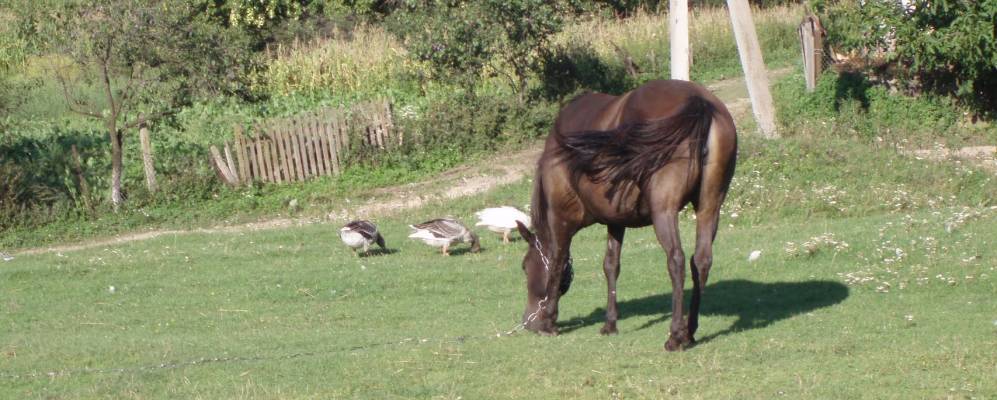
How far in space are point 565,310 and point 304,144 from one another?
42.8 feet

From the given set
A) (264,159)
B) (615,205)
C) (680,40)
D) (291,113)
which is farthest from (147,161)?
(615,205)

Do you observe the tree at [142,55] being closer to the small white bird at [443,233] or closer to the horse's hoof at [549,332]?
the small white bird at [443,233]

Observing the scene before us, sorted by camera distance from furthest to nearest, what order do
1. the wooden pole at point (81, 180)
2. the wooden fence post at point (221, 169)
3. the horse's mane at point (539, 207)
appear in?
1. the wooden fence post at point (221, 169)
2. the wooden pole at point (81, 180)
3. the horse's mane at point (539, 207)

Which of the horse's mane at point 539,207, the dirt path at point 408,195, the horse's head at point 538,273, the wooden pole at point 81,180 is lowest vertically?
the dirt path at point 408,195

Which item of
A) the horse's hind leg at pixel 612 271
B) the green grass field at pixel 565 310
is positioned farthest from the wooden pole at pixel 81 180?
the horse's hind leg at pixel 612 271

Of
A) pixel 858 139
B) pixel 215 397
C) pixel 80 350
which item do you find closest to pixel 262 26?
pixel 858 139

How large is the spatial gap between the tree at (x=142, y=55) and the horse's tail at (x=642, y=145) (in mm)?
14449

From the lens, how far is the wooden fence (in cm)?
2383

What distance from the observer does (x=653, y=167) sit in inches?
359

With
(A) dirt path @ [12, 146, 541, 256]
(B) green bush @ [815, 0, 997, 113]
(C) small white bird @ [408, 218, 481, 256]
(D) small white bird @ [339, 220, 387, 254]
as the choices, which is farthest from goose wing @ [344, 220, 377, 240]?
(B) green bush @ [815, 0, 997, 113]

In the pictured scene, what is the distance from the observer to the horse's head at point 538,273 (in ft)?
35.2

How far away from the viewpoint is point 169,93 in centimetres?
2278

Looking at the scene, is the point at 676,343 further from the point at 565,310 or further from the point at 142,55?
the point at 142,55

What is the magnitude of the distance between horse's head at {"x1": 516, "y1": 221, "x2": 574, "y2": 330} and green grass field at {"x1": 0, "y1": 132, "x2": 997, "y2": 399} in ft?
0.95
